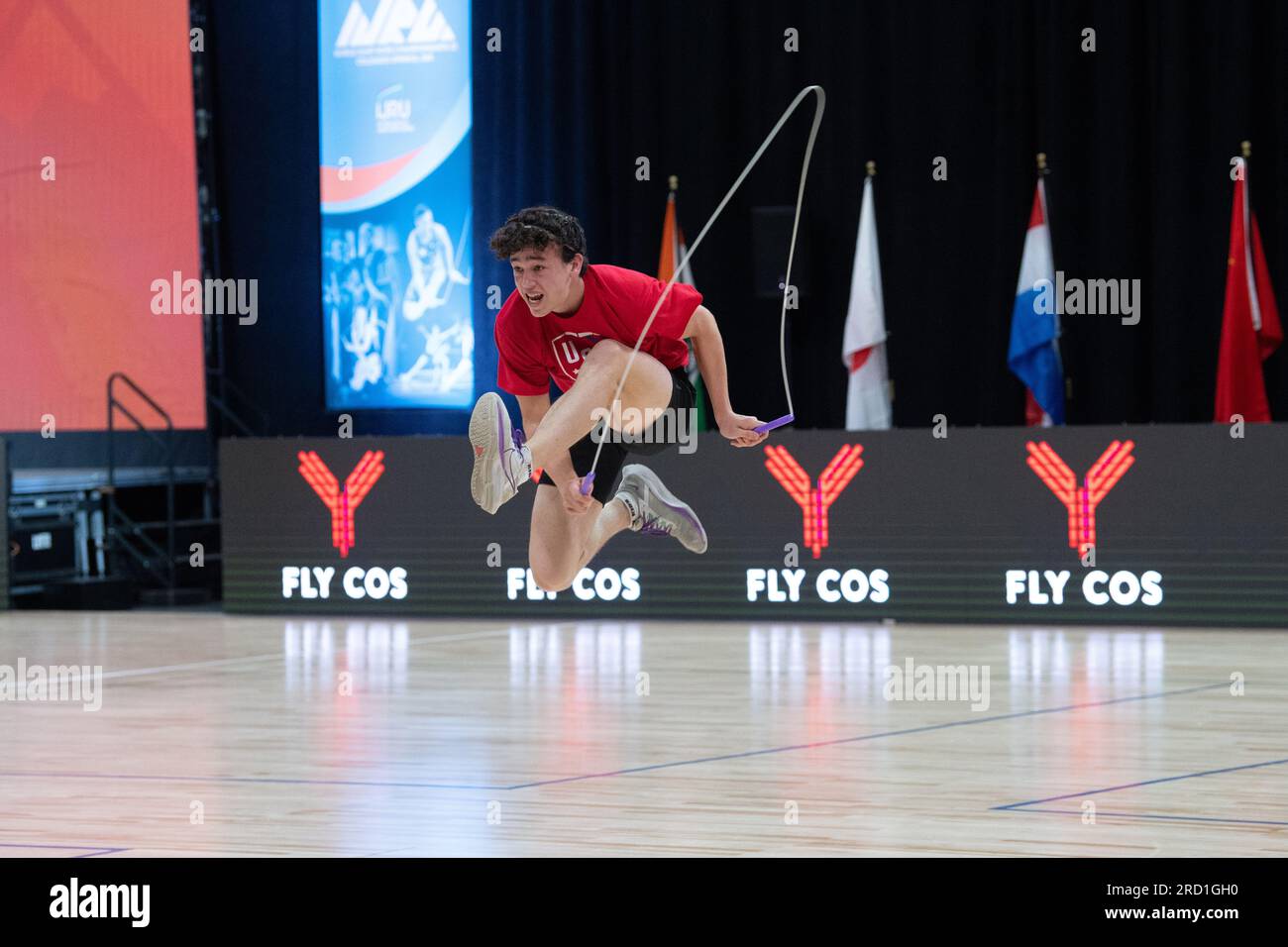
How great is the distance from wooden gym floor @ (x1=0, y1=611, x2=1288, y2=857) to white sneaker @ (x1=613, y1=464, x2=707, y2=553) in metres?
0.81

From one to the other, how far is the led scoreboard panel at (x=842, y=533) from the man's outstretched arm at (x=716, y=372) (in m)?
5.18

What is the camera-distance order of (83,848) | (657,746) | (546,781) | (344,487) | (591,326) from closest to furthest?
(591,326) → (83,848) → (546,781) → (657,746) → (344,487)

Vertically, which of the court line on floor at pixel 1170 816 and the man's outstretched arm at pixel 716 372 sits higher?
the man's outstretched arm at pixel 716 372

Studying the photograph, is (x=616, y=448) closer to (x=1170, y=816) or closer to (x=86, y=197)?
(x=1170, y=816)

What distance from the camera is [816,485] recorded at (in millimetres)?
10148

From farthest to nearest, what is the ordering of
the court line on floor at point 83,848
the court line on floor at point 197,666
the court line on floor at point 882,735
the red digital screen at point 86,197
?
the red digital screen at point 86,197
the court line on floor at point 197,666
the court line on floor at point 882,735
the court line on floor at point 83,848

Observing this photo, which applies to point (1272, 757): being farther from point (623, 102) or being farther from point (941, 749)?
point (623, 102)

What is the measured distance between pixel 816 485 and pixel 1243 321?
2.72 meters

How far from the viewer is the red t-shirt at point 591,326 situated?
180 inches

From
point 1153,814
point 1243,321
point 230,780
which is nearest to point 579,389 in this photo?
point 1153,814

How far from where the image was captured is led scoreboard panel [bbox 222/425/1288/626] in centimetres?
963

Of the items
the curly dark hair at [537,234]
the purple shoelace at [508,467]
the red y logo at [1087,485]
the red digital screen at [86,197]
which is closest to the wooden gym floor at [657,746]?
the red y logo at [1087,485]

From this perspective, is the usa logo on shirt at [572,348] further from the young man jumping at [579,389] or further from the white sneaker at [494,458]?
the white sneaker at [494,458]
